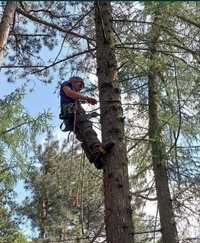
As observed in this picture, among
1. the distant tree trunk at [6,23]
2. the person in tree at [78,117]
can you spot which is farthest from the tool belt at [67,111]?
the distant tree trunk at [6,23]

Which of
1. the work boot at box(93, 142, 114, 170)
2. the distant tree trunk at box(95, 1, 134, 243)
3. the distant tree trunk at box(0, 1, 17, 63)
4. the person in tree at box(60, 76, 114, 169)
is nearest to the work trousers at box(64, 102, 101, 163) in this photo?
the person in tree at box(60, 76, 114, 169)

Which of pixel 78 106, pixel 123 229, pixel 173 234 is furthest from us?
pixel 173 234

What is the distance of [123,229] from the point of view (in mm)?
3410

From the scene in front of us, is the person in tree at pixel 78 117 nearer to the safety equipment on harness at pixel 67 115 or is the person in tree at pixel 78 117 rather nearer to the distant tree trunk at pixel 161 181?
the safety equipment on harness at pixel 67 115

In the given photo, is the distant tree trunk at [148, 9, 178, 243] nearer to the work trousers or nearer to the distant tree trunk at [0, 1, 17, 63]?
the distant tree trunk at [0, 1, 17, 63]

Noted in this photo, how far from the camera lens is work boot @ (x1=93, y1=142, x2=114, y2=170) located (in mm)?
3771

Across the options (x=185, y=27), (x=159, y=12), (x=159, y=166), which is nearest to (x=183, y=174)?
(x=159, y=166)

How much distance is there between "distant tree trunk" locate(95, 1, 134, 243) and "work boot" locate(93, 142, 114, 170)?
41mm

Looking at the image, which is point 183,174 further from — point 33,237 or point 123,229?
point 33,237

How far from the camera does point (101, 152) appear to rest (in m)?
3.81

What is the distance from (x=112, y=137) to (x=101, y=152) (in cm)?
15

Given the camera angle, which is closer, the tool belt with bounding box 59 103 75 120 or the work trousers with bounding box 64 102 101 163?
the work trousers with bounding box 64 102 101 163

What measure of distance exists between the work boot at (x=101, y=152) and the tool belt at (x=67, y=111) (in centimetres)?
70

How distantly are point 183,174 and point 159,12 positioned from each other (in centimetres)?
336
